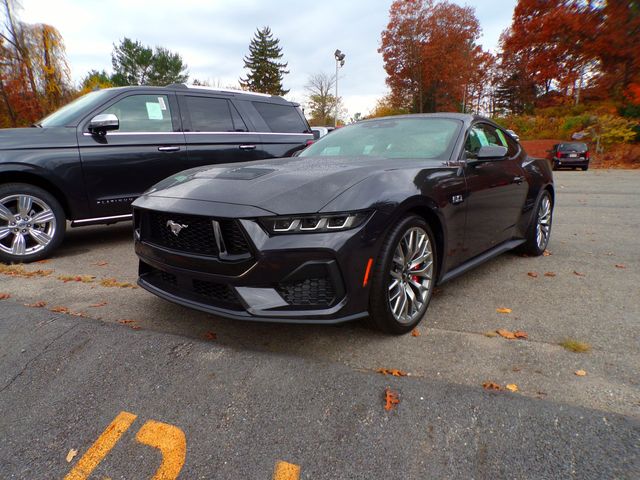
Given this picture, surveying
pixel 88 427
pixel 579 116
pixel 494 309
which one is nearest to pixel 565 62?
pixel 579 116

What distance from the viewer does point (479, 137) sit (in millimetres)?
3670

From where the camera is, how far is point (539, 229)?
Answer: 14.8 ft

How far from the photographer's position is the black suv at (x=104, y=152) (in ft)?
13.6

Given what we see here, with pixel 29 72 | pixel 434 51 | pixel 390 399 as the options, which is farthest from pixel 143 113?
pixel 434 51

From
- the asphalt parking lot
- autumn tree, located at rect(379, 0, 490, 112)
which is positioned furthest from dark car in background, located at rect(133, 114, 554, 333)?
autumn tree, located at rect(379, 0, 490, 112)

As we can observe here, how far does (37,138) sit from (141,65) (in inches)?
2041

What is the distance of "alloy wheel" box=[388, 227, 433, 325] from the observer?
8.30 ft

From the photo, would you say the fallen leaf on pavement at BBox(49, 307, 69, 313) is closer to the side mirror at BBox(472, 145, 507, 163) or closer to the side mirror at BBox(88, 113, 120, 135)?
the side mirror at BBox(88, 113, 120, 135)

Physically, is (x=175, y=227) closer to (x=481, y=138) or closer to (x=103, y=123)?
(x=103, y=123)

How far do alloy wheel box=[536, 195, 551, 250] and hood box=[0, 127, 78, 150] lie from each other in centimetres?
501

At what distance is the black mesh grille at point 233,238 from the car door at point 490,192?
180cm

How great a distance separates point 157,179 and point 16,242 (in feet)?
5.05

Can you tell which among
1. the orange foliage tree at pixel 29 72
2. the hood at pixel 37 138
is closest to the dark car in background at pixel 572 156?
the hood at pixel 37 138

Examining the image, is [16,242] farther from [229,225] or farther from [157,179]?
[229,225]
